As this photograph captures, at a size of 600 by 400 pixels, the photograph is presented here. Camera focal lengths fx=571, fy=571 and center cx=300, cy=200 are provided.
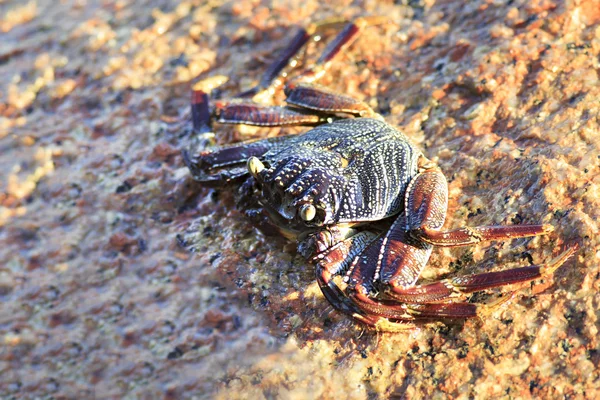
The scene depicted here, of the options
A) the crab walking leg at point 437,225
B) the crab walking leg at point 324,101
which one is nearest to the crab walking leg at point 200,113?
the crab walking leg at point 324,101

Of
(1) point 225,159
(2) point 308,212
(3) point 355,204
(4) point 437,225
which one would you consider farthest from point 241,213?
(4) point 437,225

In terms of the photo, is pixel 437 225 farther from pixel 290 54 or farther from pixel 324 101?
pixel 290 54

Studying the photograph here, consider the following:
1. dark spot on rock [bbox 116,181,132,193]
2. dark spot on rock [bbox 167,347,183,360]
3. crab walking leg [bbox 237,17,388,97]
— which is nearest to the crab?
crab walking leg [bbox 237,17,388,97]

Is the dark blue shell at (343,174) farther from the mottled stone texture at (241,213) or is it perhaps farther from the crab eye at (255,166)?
the mottled stone texture at (241,213)

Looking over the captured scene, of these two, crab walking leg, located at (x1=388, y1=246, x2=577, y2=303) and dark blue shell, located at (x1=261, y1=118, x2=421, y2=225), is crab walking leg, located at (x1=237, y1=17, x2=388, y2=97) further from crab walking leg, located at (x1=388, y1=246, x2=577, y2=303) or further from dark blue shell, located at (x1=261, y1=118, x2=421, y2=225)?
crab walking leg, located at (x1=388, y1=246, x2=577, y2=303)

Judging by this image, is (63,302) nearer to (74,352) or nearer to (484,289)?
(74,352)

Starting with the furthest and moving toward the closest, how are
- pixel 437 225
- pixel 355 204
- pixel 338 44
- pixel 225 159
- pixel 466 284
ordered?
pixel 338 44 < pixel 225 159 < pixel 355 204 < pixel 437 225 < pixel 466 284

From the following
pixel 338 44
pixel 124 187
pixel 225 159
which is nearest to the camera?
pixel 225 159
